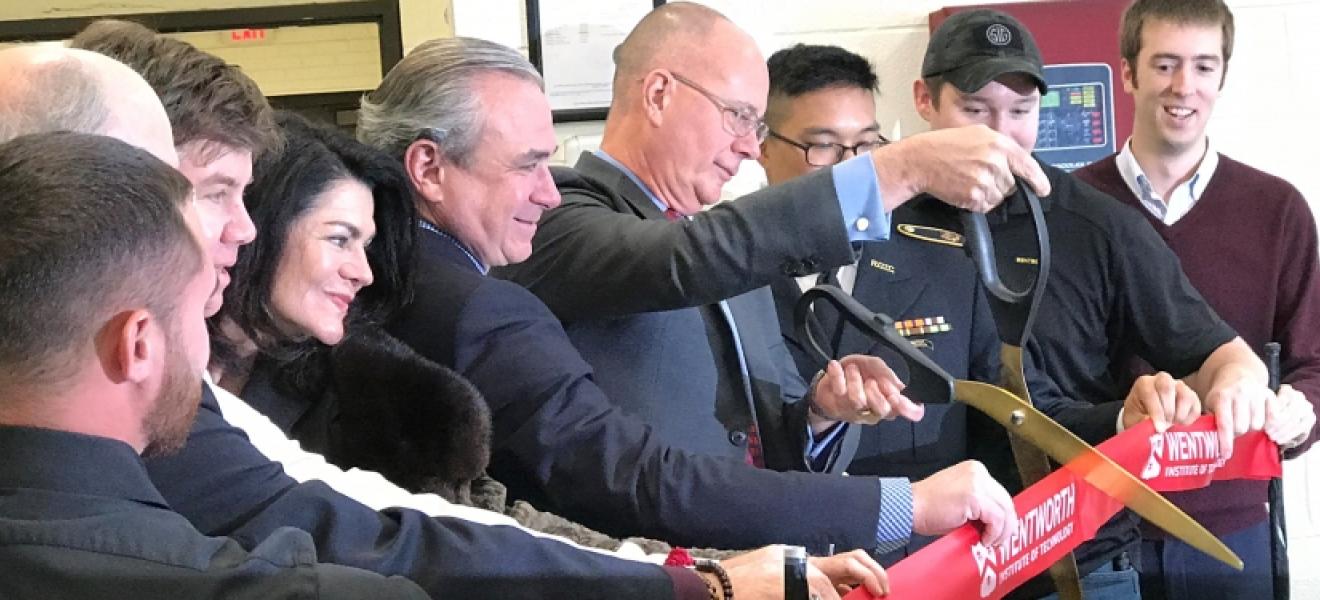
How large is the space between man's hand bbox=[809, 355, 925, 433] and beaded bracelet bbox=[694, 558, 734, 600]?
607 mm

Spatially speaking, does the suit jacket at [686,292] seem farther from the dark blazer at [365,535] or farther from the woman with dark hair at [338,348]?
the dark blazer at [365,535]

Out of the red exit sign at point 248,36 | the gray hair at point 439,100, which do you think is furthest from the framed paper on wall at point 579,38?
the red exit sign at point 248,36

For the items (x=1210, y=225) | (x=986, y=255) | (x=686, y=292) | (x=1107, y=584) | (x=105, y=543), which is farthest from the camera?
(x=1210, y=225)

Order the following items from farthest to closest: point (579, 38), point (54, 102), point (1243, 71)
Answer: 1. point (1243, 71)
2. point (579, 38)
3. point (54, 102)

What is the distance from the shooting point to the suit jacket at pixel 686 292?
1.54 metres

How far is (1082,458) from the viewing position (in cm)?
184

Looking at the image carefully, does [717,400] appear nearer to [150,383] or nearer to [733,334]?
[733,334]

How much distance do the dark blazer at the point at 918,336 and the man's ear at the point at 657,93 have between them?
1.47ft

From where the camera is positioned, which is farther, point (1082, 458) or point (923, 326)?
point (923, 326)

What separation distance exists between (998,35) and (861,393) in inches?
38.3

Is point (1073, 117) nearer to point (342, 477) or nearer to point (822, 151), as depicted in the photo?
point (822, 151)

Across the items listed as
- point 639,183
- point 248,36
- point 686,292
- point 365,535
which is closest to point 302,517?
point 365,535

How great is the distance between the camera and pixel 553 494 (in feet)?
5.11

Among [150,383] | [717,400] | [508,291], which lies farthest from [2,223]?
[717,400]
